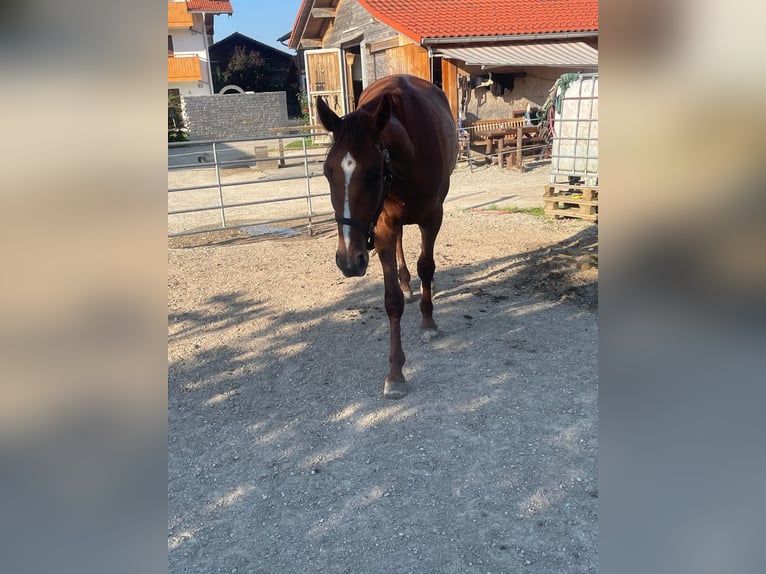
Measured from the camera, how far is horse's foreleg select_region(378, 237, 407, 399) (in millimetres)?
3430

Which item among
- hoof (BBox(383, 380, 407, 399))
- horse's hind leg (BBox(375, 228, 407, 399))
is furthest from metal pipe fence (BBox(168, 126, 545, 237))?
hoof (BBox(383, 380, 407, 399))

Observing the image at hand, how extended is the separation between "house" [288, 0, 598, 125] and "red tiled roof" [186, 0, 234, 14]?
1233 cm

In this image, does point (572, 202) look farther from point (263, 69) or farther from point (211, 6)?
point (263, 69)

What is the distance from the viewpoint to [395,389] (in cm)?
342

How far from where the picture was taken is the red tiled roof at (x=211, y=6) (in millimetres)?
25781

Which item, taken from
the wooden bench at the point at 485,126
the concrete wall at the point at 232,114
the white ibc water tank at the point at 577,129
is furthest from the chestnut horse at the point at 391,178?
the concrete wall at the point at 232,114

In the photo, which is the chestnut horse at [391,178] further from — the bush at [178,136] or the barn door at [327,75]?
the bush at [178,136]

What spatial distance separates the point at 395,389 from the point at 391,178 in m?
1.29

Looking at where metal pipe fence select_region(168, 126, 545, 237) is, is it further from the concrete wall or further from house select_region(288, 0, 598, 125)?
the concrete wall

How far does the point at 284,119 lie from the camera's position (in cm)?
2222
